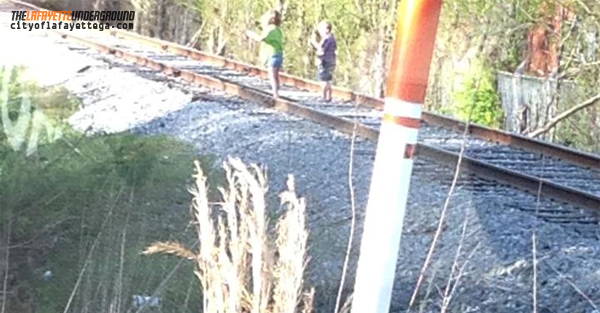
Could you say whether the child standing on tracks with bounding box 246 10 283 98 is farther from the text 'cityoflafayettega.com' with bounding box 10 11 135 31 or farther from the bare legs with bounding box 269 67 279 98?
the text 'cityoflafayettega.com' with bounding box 10 11 135 31

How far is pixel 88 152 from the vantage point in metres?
6.81

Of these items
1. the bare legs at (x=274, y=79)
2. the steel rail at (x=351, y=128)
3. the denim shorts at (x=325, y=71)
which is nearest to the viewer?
the steel rail at (x=351, y=128)

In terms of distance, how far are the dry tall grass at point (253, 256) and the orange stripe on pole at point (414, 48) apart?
1.05 feet

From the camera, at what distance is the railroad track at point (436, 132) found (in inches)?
351

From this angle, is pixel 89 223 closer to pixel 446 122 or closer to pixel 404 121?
pixel 404 121

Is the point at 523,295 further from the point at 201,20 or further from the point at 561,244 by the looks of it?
the point at 201,20

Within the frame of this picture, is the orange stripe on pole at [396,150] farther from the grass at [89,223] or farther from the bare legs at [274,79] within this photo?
the bare legs at [274,79]

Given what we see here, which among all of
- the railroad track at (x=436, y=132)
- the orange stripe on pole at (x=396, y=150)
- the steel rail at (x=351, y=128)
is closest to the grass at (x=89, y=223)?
the steel rail at (x=351, y=128)

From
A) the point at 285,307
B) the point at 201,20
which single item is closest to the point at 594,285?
the point at 285,307

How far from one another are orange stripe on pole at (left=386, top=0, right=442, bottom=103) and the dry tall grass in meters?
0.32

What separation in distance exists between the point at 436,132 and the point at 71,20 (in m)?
10.9

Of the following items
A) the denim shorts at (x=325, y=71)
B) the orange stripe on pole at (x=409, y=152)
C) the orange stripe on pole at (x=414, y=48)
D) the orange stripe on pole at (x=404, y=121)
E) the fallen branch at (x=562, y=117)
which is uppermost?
the orange stripe on pole at (x=414, y=48)

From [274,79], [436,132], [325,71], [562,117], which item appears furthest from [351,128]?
[562,117]

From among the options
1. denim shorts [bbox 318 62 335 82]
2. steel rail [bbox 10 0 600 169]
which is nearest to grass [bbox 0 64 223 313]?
steel rail [bbox 10 0 600 169]
